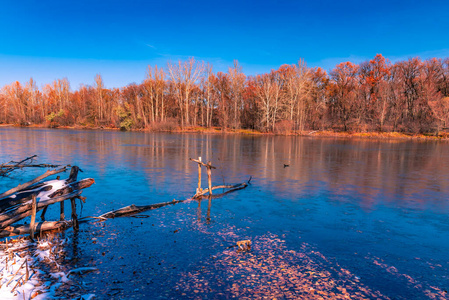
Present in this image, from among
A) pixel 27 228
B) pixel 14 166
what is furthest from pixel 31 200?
pixel 14 166

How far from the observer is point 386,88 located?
7656 cm

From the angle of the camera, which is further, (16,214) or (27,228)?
(27,228)

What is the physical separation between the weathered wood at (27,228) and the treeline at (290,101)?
65254mm

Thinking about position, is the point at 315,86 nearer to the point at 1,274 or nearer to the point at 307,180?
the point at 307,180

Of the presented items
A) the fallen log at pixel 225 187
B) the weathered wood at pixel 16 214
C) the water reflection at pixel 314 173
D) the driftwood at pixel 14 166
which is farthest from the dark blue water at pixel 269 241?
the weathered wood at pixel 16 214

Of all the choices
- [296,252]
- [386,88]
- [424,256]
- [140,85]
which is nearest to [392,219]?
[424,256]

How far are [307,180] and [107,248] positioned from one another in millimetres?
15003

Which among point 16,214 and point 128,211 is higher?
point 16,214

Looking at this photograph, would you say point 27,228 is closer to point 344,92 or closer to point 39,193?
point 39,193

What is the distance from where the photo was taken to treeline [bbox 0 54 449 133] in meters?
74.6

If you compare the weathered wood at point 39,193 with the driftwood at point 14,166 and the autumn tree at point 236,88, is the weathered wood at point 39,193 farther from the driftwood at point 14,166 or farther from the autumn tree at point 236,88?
the autumn tree at point 236,88

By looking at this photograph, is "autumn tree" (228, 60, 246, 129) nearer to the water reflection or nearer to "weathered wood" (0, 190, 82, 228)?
the water reflection

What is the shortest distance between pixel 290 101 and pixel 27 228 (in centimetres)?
6936

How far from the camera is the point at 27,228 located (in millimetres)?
8852
